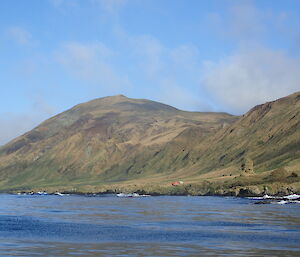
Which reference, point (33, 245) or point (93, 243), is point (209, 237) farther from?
point (33, 245)

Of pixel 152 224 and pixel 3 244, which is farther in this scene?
pixel 152 224

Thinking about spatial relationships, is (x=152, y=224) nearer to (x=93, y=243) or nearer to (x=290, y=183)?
(x=93, y=243)

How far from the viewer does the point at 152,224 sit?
83750mm

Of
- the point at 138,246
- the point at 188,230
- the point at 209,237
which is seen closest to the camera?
the point at 138,246

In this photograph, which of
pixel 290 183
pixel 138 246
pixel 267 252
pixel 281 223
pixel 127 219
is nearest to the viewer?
pixel 267 252

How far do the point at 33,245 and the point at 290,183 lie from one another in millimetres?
150828

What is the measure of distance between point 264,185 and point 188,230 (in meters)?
128

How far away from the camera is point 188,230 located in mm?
74375

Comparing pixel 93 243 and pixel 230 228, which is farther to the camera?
pixel 230 228

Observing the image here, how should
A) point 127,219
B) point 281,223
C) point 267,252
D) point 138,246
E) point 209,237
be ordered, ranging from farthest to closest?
point 127,219 < point 281,223 < point 209,237 < point 138,246 < point 267,252

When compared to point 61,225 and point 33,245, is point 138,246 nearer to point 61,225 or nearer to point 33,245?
point 33,245

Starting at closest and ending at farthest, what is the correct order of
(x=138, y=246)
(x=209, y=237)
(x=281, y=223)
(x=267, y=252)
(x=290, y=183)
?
(x=267, y=252)
(x=138, y=246)
(x=209, y=237)
(x=281, y=223)
(x=290, y=183)

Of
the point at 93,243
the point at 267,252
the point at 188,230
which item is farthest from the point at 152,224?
the point at 267,252

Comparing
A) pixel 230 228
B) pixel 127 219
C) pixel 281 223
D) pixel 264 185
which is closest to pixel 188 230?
pixel 230 228
